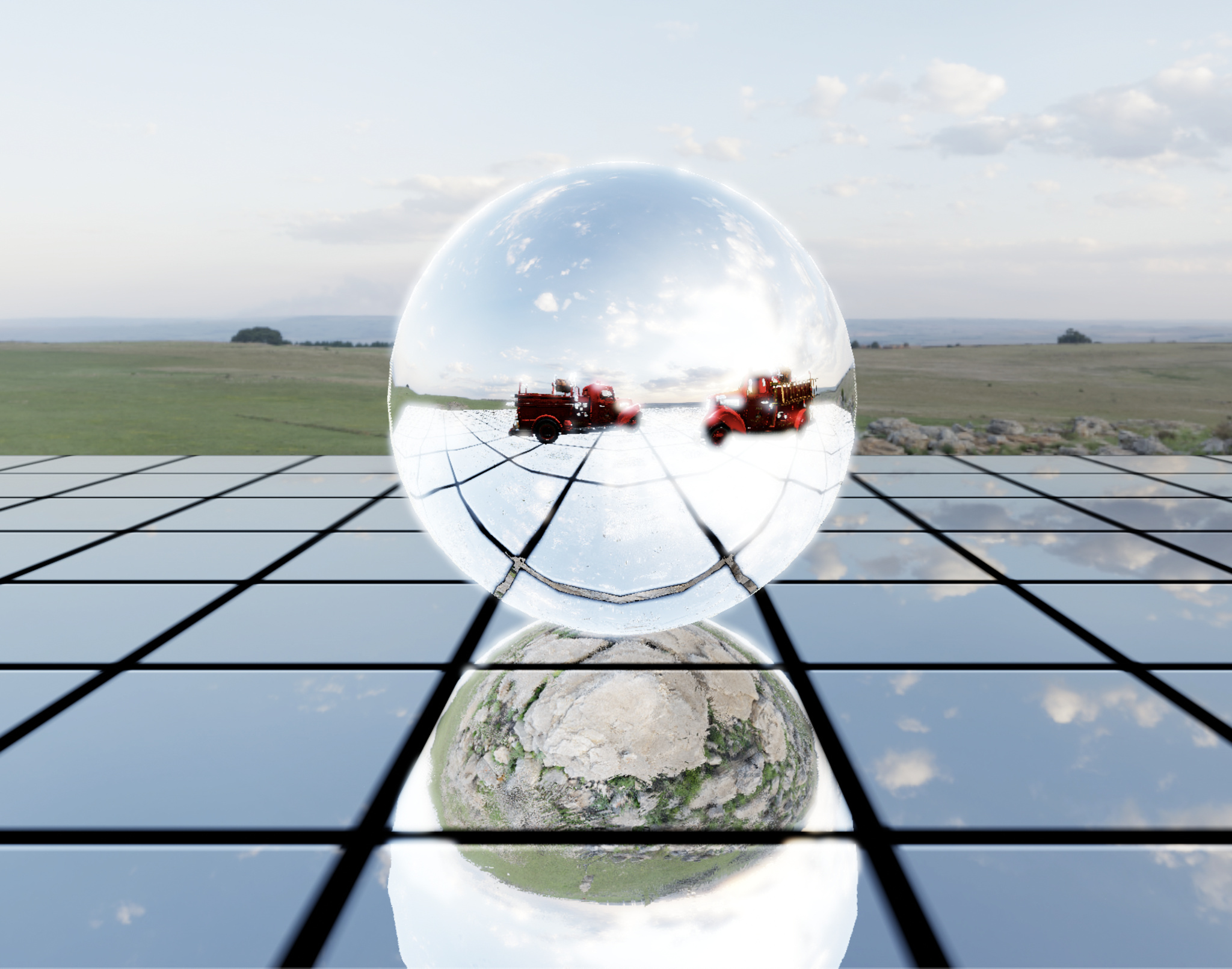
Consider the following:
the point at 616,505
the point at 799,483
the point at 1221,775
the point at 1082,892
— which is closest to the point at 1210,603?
the point at 1221,775

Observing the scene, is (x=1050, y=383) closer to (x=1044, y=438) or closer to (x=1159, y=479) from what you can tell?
(x=1044, y=438)

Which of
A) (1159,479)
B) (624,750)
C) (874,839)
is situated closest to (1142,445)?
(1159,479)

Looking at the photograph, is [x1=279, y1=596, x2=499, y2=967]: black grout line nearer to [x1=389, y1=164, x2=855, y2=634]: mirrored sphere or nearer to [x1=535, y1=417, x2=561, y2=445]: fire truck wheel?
[x1=389, y1=164, x2=855, y2=634]: mirrored sphere

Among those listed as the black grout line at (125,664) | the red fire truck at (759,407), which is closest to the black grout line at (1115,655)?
the red fire truck at (759,407)

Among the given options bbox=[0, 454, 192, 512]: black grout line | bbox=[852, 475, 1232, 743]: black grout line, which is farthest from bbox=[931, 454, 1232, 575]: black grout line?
bbox=[0, 454, 192, 512]: black grout line

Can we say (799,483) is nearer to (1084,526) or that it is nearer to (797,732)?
(797,732)

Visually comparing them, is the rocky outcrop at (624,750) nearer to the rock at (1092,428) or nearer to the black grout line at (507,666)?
the black grout line at (507,666)

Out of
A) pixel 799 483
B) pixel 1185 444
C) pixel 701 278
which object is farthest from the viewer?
pixel 1185 444
